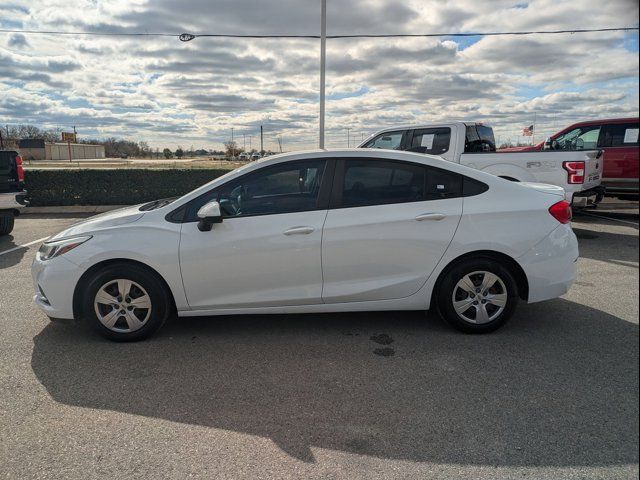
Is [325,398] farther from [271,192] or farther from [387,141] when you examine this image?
[387,141]

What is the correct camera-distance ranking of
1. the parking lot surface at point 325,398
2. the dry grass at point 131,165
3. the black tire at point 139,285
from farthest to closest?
the dry grass at point 131,165
the black tire at point 139,285
the parking lot surface at point 325,398

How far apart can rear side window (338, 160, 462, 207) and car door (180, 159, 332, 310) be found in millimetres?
238

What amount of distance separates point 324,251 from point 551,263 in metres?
1.97

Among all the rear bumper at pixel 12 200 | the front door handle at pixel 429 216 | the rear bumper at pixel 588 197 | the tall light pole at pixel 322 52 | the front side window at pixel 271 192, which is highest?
the tall light pole at pixel 322 52

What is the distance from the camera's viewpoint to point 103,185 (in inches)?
580

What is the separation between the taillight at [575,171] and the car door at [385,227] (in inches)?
196

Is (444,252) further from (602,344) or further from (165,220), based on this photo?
(165,220)

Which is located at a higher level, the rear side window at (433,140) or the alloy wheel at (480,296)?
the rear side window at (433,140)

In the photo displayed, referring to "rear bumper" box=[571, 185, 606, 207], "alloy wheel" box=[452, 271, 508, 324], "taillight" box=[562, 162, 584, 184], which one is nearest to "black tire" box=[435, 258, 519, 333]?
→ "alloy wheel" box=[452, 271, 508, 324]

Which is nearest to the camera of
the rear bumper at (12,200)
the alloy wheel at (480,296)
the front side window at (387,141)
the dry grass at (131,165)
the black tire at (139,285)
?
the black tire at (139,285)

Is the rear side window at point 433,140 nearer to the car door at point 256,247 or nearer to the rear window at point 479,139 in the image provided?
the rear window at point 479,139

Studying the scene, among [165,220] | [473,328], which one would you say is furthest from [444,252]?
[165,220]

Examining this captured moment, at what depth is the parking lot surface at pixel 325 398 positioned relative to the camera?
2619 millimetres

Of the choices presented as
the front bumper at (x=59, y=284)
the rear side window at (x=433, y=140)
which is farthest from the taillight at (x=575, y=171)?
the front bumper at (x=59, y=284)
